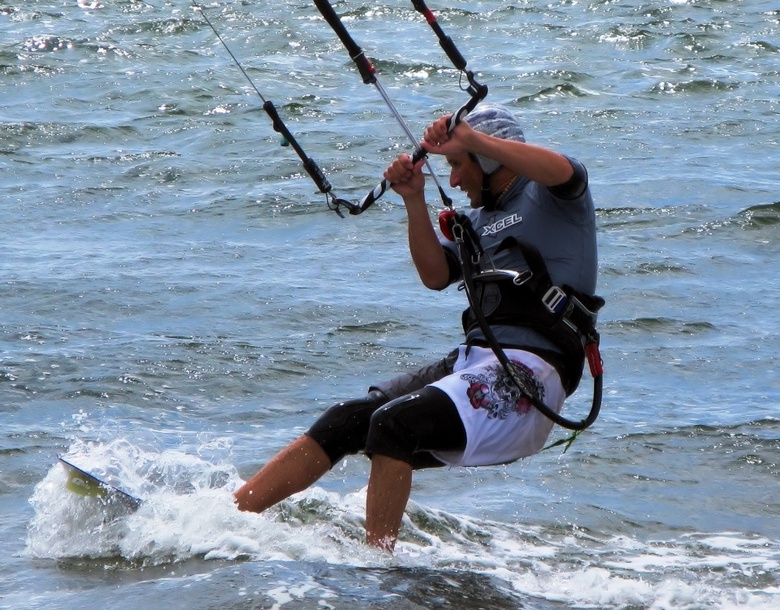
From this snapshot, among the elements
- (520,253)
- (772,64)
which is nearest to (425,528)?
(520,253)

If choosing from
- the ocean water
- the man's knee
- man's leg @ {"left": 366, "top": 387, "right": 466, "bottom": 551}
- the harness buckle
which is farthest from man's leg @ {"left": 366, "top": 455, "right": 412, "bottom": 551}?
the harness buckle

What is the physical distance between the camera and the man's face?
5.46m

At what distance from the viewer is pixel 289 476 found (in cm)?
571

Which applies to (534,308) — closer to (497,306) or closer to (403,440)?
(497,306)

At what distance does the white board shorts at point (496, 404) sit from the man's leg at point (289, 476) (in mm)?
598

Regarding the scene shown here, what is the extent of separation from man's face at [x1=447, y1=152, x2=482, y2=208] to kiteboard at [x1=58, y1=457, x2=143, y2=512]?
1891 mm

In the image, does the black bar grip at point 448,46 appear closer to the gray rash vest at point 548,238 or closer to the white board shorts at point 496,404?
the gray rash vest at point 548,238

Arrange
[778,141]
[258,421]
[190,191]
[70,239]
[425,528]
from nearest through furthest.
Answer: [425,528] → [258,421] → [70,239] → [190,191] → [778,141]

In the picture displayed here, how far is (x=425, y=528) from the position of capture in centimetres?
632

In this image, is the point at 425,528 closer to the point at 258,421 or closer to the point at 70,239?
the point at 258,421

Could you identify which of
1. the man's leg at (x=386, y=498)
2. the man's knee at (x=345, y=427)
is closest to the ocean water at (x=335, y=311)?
the man's leg at (x=386, y=498)

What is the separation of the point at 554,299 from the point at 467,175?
2.07 ft

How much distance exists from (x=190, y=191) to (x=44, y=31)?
26.1 ft

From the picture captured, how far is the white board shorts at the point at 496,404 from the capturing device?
17.3 feet
